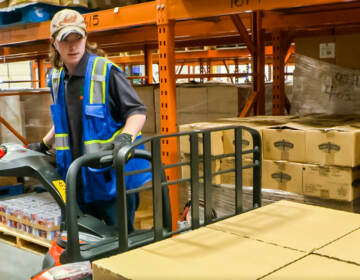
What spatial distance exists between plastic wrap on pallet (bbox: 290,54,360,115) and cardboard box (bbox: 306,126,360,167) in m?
0.97

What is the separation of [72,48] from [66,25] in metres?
0.14

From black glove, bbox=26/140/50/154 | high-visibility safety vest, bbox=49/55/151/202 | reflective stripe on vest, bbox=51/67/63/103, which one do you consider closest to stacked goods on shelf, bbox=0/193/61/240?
black glove, bbox=26/140/50/154

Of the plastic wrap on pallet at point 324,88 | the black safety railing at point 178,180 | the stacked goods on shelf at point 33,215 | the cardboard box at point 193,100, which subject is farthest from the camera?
the cardboard box at point 193,100

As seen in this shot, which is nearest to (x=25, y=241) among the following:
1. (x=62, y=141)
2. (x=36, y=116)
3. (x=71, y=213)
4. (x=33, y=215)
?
(x=33, y=215)

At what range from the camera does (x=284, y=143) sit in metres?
2.98

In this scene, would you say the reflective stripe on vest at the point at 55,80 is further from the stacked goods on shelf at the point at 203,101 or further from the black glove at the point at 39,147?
the stacked goods on shelf at the point at 203,101

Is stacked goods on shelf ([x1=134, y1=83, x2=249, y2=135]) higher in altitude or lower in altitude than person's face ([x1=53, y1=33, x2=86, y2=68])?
lower

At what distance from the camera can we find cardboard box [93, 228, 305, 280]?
129 cm

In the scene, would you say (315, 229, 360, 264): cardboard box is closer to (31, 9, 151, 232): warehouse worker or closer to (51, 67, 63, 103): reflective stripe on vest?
(31, 9, 151, 232): warehouse worker

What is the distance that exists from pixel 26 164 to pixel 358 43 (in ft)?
8.65

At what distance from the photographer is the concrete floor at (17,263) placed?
12.3 ft

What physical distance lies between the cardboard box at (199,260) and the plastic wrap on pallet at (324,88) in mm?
2508

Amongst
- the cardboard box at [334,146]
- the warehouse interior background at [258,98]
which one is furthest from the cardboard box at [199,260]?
the cardboard box at [334,146]

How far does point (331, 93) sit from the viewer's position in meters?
3.81
